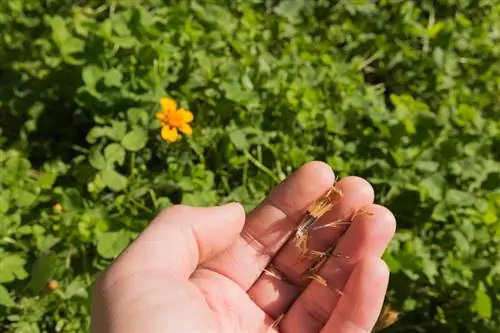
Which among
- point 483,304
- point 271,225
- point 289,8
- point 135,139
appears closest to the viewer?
point 271,225

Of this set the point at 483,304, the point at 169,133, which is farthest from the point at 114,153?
the point at 483,304

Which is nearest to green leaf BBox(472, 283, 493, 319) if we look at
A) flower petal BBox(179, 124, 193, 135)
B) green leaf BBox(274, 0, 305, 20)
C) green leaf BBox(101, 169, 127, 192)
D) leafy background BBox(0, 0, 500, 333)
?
leafy background BBox(0, 0, 500, 333)

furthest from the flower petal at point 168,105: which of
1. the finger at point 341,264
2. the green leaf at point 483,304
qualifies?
the green leaf at point 483,304

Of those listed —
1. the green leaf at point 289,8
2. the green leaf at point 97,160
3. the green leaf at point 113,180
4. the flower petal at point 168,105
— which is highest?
the green leaf at point 289,8

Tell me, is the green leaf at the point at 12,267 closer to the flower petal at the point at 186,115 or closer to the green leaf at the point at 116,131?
the green leaf at the point at 116,131

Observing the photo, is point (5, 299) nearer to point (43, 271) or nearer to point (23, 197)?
point (43, 271)

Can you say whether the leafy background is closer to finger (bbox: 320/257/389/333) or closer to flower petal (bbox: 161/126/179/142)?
flower petal (bbox: 161/126/179/142)

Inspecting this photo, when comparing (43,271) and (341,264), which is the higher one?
(341,264)
